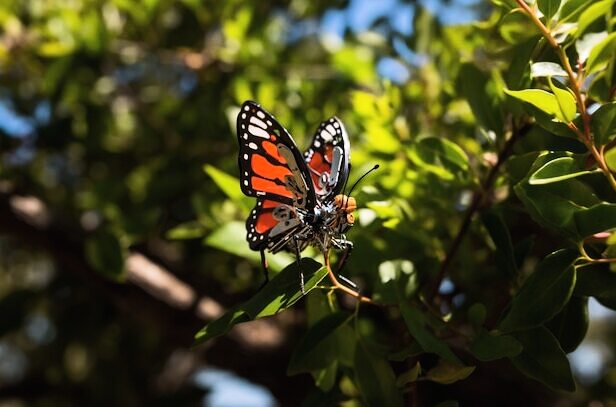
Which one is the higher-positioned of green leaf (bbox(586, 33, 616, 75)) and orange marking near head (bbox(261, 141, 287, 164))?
orange marking near head (bbox(261, 141, 287, 164))

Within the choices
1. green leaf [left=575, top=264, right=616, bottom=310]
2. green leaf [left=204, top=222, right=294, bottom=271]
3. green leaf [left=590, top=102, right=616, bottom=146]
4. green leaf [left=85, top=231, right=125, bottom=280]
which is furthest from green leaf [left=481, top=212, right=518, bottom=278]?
green leaf [left=85, top=231, right=125, bottom=280]

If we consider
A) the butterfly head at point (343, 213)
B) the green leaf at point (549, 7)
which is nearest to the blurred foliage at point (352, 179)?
the green leaf at point (549, 7)

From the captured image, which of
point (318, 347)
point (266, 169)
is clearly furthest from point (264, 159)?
point (318, 347)

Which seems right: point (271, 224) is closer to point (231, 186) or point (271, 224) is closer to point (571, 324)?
point (231, 186)

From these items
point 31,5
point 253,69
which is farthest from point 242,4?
point 31,5

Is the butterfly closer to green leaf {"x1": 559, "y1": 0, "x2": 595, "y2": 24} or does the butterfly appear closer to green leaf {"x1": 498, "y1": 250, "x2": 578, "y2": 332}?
green leaf {"x1": 498, "y1": 250, "x2": 578, "y2": 332}

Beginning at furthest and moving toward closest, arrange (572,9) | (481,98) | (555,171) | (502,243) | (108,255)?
(108,255), (481,98), (502,243), (572,9), (555,171)
